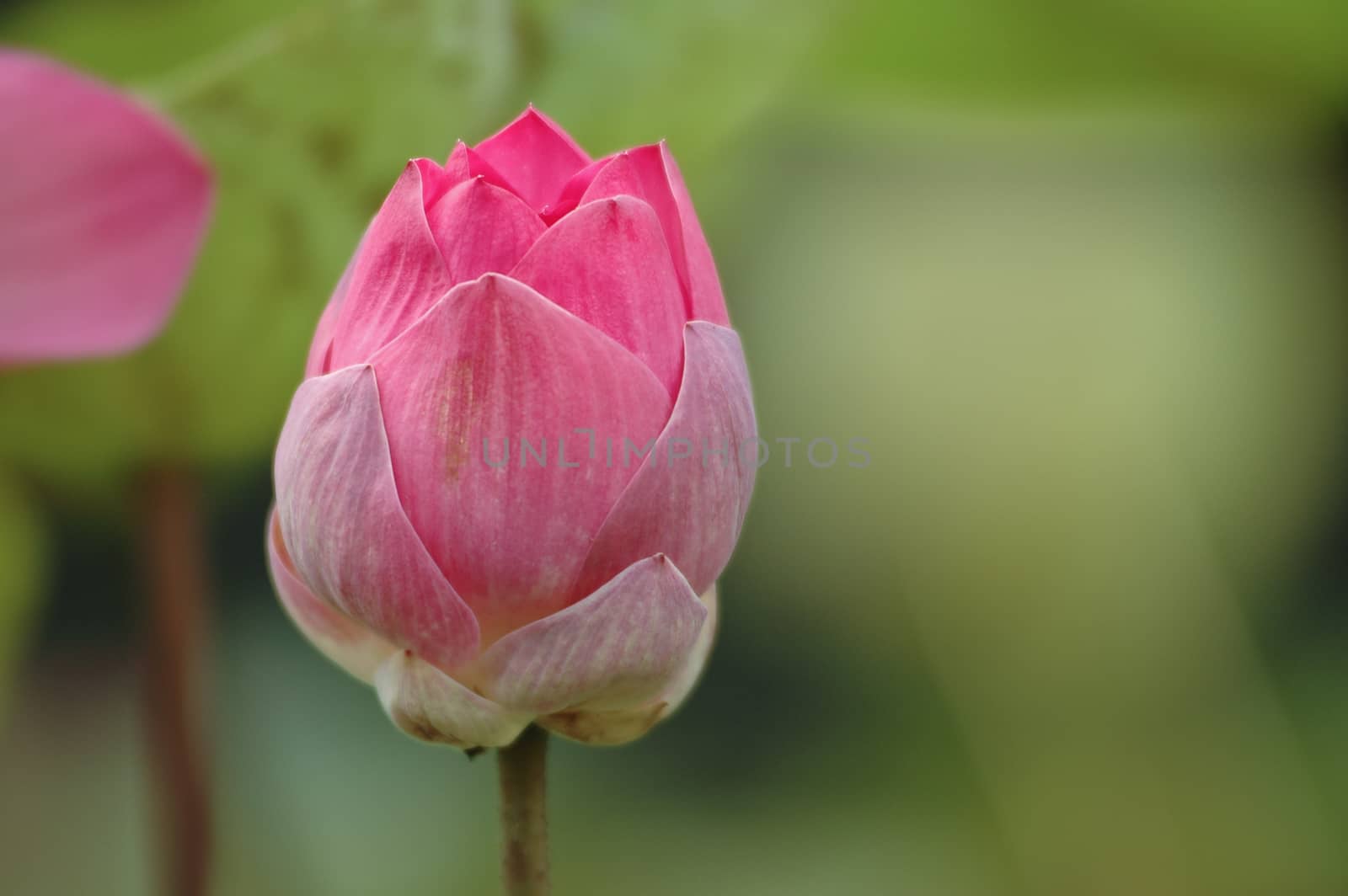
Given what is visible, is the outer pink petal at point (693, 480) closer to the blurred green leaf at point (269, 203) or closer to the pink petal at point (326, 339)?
the pink petal at point (326, 339)

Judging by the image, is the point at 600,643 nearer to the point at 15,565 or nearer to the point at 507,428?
the point at 507,428

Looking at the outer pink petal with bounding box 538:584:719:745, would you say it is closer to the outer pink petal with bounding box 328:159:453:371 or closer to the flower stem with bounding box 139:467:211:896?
the outer pink petal with bounding box 328:159:453:371

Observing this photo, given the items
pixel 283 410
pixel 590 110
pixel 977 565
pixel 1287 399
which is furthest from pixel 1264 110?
pixel 283 410

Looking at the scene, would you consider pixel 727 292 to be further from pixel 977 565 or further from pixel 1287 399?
pixel 1287 399

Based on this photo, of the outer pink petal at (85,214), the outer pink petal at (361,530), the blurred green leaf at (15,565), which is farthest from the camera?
the blurred green leaf at (15,565)

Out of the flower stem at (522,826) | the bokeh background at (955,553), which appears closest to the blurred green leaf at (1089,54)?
the bokeh background at (955,553)
